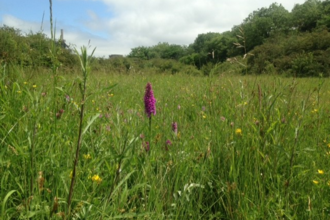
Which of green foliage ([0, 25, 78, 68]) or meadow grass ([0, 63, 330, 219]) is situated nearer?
meadow grass ([0, 63, 330, 219])

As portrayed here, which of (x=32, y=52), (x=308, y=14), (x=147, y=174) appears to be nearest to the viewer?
(x=147, y=174)

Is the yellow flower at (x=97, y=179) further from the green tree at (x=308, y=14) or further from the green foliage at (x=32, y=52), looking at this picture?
the green tree at (x=308, y=14)

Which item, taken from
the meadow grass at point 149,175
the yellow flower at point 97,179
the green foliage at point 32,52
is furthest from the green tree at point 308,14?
the yellow flower at point 97,179

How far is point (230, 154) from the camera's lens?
140 centimetres

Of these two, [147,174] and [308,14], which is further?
[308,14]

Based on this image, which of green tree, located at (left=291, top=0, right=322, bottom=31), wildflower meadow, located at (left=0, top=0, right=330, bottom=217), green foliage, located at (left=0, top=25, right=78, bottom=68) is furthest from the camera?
green tree, located at (left=291, top=0, right=322, bottom=31)

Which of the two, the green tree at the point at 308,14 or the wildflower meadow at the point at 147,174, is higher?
the green tree at the point at 308,14

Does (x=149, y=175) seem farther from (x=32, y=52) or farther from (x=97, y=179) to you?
(x=32, y=52)

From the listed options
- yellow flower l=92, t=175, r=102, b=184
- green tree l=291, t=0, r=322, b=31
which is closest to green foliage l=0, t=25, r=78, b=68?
yellow flower l=92, t=175, r=102, b=184

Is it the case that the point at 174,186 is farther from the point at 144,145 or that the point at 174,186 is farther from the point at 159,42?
the point at 159,42

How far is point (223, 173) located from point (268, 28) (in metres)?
54.3

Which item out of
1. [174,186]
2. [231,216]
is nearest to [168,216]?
[174,186]

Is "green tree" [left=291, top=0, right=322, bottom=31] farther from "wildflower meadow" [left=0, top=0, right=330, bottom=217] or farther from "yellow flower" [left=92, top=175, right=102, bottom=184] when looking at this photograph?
"yellow flower" [left=92, top=175, right=102, bottom=184]

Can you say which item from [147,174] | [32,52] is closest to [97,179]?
[147,174]
